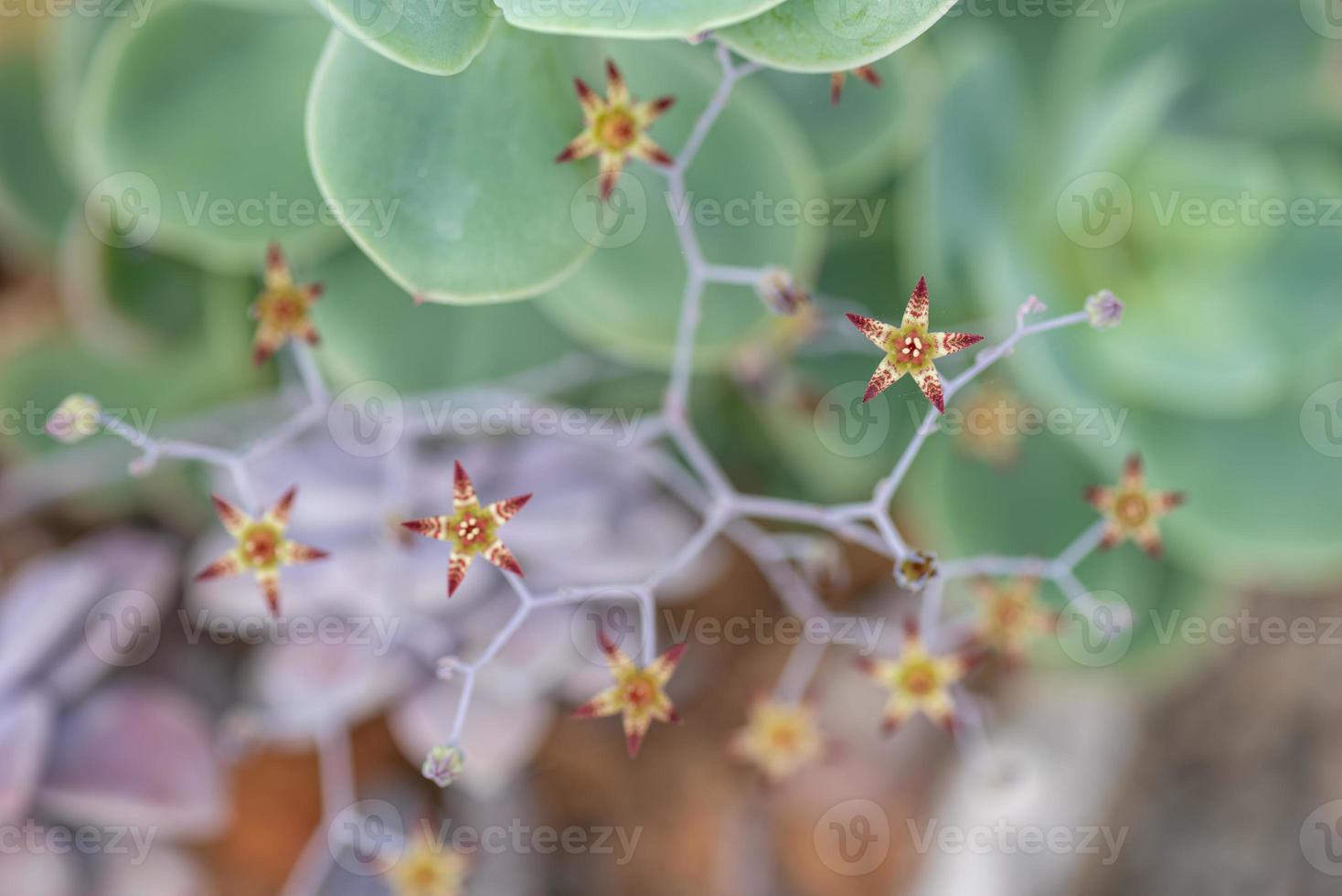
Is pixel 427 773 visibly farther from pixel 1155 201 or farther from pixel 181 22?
pixel 1155 201

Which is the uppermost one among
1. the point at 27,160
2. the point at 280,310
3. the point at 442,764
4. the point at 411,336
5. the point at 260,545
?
the point at 27,160

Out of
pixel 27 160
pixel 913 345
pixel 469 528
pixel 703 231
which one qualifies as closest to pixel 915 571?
pixel 913 345

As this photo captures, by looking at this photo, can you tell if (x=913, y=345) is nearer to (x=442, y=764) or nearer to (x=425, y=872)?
(x=442, y=764)

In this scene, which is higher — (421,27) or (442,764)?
(421,27)

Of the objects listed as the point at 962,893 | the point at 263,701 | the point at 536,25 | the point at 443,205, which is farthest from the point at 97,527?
the point at 962,893

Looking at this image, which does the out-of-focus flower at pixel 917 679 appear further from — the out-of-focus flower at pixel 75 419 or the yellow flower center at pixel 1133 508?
the out-of-focus flower at pixel 75 419

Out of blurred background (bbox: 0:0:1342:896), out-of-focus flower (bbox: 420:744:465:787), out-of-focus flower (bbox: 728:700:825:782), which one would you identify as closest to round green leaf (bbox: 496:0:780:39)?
blurred background (bbox: 0:0:1342:896)
